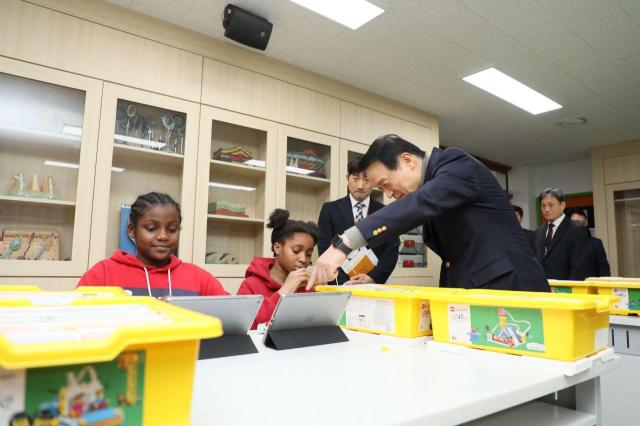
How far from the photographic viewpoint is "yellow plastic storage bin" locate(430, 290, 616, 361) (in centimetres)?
84

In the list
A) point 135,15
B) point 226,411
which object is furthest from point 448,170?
point 135,15

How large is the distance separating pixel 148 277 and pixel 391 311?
2.97ft

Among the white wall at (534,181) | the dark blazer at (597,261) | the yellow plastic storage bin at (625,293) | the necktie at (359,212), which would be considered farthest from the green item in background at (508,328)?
the white wall at (534,181)

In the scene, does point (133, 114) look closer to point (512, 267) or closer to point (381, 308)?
point (381, 308)

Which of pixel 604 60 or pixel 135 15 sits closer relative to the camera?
pixel 135 15

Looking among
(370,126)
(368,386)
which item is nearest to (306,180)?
(370,126)

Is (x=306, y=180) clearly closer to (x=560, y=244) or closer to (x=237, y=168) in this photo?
(x=237, y=168)

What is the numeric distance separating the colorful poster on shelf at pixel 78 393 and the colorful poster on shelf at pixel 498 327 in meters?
0.75

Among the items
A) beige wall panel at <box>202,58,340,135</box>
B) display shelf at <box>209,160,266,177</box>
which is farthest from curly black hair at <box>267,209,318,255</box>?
beige wall panel at <box>202,58,340,135</box>

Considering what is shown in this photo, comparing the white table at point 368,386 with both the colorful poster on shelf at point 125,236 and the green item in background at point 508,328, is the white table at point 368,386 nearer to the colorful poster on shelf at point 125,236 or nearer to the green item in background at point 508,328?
the green item in background at point 508,328

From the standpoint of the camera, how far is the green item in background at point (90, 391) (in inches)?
14.5

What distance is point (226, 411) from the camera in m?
0.55

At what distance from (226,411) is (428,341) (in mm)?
629

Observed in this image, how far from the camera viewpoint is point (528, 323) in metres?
0.89
